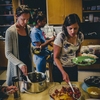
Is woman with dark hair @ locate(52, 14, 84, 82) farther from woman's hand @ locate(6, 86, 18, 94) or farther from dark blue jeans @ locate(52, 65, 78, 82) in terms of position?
woman's hand @ locate(6, 86, 18, 94)

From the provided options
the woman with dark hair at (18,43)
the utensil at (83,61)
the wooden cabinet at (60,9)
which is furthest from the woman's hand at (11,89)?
the wooden cabinet at (60,9)

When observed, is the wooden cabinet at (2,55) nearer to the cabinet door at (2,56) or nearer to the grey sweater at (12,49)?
the cabinet door at (2,56)

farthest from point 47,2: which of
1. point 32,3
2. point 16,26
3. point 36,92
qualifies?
point 36,92

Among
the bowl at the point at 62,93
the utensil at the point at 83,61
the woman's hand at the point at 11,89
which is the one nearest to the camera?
the bowl at the point at 62,93

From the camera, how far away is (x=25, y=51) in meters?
2.22

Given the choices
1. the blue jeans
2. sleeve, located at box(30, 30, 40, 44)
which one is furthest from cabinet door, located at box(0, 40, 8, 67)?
sleeve, located at box(30, 30, 40, 44)

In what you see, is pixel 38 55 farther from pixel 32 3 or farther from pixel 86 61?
pixel 32 3

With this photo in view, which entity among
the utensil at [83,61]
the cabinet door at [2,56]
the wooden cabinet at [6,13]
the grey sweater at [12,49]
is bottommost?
the cabinet door at [2,56]

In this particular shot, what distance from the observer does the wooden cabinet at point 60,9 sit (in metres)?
4.36

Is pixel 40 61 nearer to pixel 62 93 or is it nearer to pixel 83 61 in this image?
pixel 83 61

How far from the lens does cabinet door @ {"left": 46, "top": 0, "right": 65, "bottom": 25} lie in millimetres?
4395

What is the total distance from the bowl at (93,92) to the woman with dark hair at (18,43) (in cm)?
72

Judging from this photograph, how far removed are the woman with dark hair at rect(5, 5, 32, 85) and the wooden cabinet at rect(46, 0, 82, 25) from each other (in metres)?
2.32

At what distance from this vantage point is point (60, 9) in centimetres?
443
